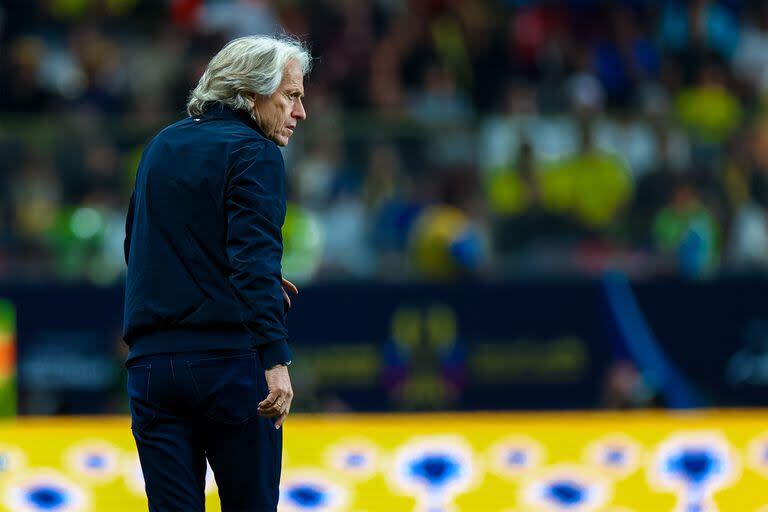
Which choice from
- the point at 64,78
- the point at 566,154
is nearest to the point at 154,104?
the point at 64,78

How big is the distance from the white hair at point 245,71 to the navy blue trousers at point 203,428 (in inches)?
27.9

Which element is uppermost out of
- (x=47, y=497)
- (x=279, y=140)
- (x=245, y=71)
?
(x=245, y=71)

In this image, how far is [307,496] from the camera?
638 centimetres

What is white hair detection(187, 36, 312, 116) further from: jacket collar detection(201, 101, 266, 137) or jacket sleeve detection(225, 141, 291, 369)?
jacket sleeve detection(225, 141, 291, 369)

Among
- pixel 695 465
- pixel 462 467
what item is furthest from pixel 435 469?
pixel 695 465

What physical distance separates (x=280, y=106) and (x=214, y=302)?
60 cm

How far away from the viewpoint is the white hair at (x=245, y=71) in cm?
390

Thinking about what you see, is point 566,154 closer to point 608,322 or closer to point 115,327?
point 608,322

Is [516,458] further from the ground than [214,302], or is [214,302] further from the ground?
[214,302]

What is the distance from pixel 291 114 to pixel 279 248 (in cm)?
47

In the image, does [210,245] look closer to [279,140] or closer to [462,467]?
[279,140]

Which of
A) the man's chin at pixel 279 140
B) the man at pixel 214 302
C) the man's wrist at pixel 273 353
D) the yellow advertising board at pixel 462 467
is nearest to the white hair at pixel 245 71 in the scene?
the man at pixel 214 302

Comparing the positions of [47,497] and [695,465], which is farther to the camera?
[695,465]

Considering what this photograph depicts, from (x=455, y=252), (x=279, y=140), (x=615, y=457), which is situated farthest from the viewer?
(x=455, y=252)
